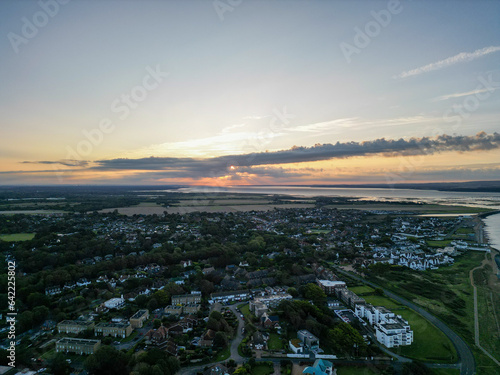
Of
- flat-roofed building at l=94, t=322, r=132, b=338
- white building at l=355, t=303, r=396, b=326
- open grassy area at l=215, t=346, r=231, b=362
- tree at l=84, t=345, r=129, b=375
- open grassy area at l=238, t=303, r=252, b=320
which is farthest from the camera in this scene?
open grassy area at l=238, t=303, r=252, b=320

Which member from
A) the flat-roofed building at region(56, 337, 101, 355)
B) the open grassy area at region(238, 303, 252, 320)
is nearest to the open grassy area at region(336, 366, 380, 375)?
the open grassy area at region(238, 303, 252, 320)

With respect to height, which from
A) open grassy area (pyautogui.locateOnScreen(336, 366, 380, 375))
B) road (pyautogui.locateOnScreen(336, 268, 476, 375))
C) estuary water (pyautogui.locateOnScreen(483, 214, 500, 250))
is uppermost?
open grassy area (pyautogui.locateOnScreen(336, 366, 380, 375))

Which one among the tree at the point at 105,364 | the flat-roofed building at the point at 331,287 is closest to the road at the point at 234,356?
the tree at the point at 105,364

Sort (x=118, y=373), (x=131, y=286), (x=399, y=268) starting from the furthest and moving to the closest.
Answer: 1. (x=399, y=268)
2. (x=131, y=286)
3. (x=118, y=373)

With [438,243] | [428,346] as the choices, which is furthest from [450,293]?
[438,243]

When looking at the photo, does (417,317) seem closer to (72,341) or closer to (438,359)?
(438,359)

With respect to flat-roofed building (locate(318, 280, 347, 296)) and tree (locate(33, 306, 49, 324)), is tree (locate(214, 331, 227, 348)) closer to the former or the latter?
flat-roofed building (locate(318, 280, 347, 296))

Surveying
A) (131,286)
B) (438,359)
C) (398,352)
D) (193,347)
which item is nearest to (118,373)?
(193,347)
